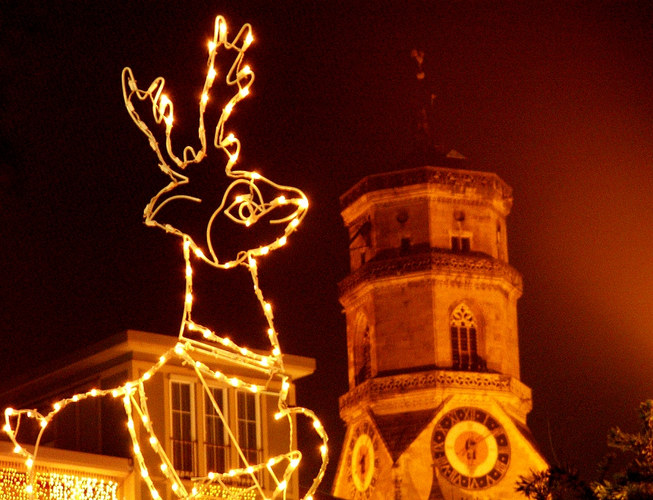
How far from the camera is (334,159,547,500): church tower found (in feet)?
212

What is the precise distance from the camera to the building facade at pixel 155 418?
99.4 feet

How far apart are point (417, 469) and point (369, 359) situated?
12.5ft

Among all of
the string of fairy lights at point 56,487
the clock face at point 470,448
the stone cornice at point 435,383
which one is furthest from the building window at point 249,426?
the clock face at point 470,448

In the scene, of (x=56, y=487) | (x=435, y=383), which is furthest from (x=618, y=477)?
(x=435, y=383)

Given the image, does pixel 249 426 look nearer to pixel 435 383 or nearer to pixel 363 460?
pixel 435 383

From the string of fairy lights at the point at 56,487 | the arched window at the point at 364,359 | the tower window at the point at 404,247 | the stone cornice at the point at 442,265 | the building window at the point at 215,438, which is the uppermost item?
the tower window at the point at 404,247

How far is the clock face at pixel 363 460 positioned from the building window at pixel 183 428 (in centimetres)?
3361

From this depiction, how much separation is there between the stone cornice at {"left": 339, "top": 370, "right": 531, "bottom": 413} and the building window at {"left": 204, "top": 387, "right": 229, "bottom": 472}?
3280cm

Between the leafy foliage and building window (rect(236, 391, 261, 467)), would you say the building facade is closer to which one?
building window (rect(236, 391, 261, 467))

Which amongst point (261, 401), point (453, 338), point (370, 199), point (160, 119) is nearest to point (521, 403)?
point (453, 338)

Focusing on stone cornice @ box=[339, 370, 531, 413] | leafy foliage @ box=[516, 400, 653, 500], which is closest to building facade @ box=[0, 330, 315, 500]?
leafy foliage @ box=[516, 400, 653, 500]

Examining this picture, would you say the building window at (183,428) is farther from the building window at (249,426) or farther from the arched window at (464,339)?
the arched window at (464,339)

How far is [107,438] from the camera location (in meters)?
30.6

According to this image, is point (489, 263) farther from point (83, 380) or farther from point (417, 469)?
point (83, 380)
